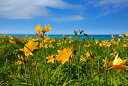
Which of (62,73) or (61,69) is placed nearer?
(62,73)

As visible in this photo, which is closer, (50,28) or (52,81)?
(50,28)

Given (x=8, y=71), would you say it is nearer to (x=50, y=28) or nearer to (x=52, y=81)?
(x=52, y=81)

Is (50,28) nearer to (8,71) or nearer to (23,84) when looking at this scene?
(23,84)

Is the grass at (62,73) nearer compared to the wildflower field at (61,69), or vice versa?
the wildflower field at (61,69)

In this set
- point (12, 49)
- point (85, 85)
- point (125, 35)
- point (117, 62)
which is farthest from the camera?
point (12, 49)

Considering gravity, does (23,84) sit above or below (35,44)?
below

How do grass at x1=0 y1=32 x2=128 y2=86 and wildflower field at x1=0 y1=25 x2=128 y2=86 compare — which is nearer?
wildflower field at x1=0 y1=25 x2=128 y2=86

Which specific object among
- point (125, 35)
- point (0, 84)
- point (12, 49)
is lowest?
point (0, 84)

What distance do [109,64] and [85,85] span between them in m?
1.08

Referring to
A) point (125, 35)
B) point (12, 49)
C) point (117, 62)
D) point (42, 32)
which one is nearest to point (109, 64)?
point (117, 62)

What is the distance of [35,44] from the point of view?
7.08 feet

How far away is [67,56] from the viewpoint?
1840 mm

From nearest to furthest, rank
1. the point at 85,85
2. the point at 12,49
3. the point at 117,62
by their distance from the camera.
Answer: the point at 117,62 → the point at 85,85 → the point at 12,49

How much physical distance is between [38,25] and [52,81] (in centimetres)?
84
